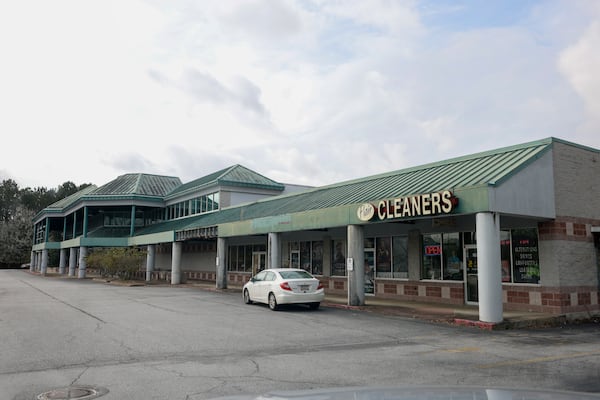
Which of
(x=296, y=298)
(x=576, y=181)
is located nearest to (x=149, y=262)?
(x=296, y=298)

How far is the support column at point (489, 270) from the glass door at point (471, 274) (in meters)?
4.70

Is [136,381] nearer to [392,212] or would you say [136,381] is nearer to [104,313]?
[104,313]

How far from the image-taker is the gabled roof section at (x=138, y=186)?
162 feet

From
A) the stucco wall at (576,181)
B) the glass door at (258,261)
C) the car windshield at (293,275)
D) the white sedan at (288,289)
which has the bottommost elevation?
the white sedan at (288,289)

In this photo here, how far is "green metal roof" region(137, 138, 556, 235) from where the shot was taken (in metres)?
15.2

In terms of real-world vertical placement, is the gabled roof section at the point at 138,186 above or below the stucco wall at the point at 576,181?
above

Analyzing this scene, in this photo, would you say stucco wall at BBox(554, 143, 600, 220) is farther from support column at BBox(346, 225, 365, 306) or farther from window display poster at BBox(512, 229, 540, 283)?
support column at BBox(346, 225, 365, 306)

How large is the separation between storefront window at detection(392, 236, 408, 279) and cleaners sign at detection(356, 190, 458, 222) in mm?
4440

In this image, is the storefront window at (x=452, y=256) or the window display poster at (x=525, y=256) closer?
the window display poster at (x=525, y=256)

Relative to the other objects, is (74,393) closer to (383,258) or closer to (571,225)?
(571,225)

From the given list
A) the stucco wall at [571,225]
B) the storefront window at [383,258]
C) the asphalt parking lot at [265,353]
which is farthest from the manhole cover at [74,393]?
the storefront window at [383,258]

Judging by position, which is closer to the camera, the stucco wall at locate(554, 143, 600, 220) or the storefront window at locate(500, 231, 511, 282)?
the stucco wall at locate(554, 143, 600, 220)

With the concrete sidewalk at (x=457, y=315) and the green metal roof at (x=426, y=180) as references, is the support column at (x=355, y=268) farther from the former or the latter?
the green metal roof at (x=426, y=180)

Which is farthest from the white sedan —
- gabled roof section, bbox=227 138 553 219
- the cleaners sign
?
gabled roof section, bbox=227 138 553 219
